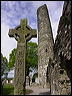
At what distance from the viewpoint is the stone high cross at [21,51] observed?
366cm

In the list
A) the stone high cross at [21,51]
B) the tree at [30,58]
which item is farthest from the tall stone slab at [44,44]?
the stone high cross at [21,51]

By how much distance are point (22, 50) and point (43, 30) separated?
17.0 m

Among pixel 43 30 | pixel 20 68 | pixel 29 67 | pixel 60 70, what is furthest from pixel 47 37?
pixel 20 68

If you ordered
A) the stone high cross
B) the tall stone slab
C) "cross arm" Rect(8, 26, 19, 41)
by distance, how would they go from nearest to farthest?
the stone high cross < "cross arm" Rect(8, 26, 19, 41) < the tall stone slab

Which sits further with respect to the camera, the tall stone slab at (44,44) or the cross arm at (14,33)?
the tall stone slab at (44,44)

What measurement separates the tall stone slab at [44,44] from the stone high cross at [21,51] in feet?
46.3

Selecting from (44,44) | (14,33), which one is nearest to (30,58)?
(44,44)

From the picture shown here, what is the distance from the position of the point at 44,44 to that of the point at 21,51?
1578 centimetres

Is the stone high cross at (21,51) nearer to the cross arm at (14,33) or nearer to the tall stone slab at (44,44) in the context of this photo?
the cross arm at (14,33)

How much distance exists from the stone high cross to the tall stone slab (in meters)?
14.1

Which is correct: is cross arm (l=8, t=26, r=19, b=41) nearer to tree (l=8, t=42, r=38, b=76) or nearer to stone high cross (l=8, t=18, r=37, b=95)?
stone high cross (l=8, t=18, r=37, b=95)

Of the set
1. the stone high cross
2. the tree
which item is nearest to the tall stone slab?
the tree

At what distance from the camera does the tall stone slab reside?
1842 centimetres

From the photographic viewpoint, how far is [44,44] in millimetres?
19609
